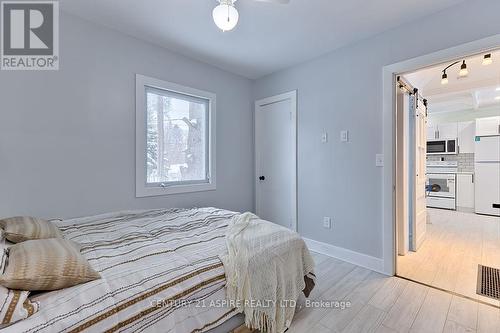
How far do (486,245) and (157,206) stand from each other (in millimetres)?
4395

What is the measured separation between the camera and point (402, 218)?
2.80 m

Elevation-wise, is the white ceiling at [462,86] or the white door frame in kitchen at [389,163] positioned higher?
the white ceiling at [462,86]

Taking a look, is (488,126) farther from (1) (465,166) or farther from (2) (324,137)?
(2) (324,137)

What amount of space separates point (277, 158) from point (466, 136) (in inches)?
195

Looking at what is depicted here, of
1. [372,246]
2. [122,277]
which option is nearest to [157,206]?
[122,277]

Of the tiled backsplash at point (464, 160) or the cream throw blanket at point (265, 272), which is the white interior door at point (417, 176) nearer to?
the cream throw blanket at point (265, 272)

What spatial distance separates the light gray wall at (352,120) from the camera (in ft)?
6.92

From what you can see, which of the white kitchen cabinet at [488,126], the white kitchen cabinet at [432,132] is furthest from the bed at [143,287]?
the white kitchen cabinet at [432,132]

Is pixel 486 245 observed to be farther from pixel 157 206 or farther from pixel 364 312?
pixel 157 206

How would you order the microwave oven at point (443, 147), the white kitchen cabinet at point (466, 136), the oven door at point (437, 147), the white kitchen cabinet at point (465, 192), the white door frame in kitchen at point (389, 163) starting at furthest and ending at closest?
1. the oven door at point (437, 147)
2. the microwave oven at point (443, 147)
3. the white kitchen cabinet at point (466, 136)
4. the white kitchen cabinet at point (465, 192)
5. the white door frame in kitchen at point (389, 163)

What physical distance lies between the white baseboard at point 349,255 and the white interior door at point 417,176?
943 millimetres

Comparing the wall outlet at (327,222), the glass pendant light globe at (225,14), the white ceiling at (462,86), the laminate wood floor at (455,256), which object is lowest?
the laminate wood floor at (455,256)

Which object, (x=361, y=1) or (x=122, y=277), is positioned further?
(x=361, y=1)

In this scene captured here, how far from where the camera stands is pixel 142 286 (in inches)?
42.6
